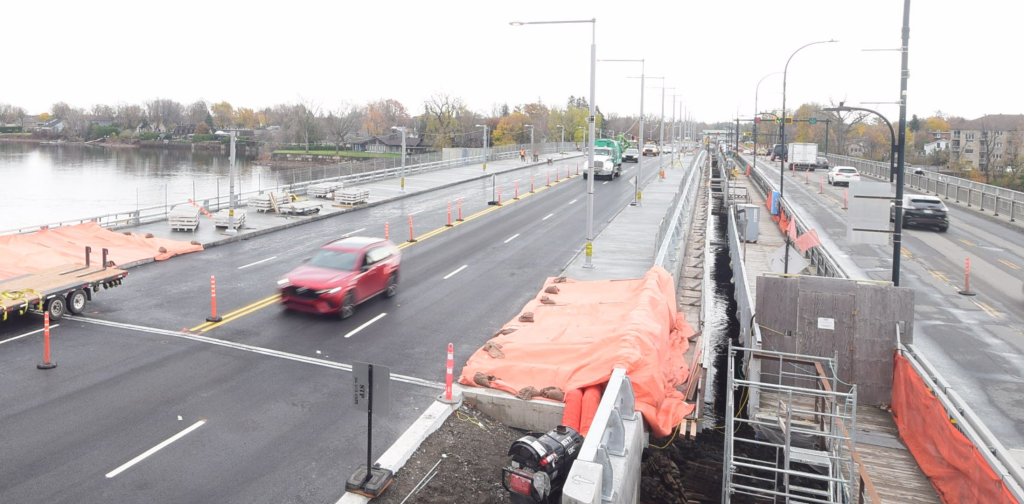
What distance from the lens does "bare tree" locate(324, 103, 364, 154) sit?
158 metres

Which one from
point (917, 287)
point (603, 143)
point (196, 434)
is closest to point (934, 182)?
point (603, 143)

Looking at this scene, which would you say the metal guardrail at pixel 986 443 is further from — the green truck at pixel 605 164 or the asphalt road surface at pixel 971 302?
the green truck at pixel 605 164

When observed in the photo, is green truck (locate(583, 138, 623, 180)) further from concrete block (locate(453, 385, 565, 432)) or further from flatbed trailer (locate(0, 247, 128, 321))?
concrete block (locate(453, 385, 565, 432))

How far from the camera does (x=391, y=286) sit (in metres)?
20.0

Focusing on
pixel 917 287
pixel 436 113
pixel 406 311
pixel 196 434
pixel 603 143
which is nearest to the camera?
pixel 196 434

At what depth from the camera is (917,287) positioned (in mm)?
24688

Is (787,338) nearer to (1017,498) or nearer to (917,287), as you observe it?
(1017,498)

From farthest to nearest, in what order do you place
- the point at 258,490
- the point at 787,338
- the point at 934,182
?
the point at 934,182 → the point at 787,338 → the point at 258,490

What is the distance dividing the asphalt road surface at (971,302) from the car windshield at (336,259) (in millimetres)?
13749

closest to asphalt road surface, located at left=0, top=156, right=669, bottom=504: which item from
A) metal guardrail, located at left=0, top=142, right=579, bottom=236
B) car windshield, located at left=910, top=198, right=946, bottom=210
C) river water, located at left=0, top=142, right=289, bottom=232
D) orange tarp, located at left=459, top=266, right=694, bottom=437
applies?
orange tarp, located at left=459, top=266, right=694, bottom=437

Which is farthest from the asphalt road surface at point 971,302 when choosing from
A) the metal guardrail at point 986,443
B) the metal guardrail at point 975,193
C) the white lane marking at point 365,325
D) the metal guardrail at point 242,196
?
the metal guardrail at point 242,196

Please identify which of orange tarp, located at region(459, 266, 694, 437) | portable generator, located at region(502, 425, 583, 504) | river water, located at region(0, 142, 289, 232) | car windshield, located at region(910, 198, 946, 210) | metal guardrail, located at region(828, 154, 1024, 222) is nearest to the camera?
portable generator, located at region(502, 425, 583, 504)

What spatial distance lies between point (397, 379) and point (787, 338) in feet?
25.8

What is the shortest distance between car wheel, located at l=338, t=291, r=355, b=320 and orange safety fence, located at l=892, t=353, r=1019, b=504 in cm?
1176
